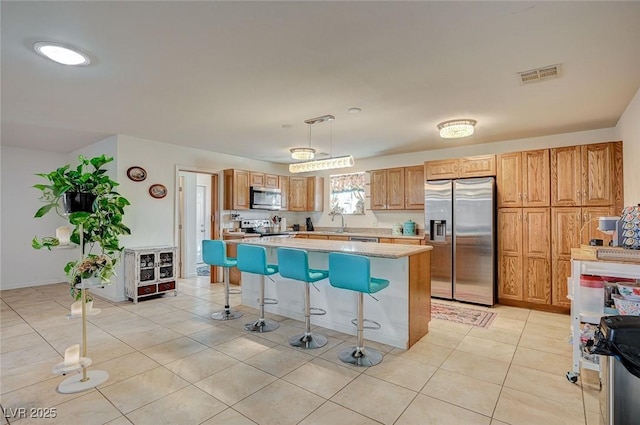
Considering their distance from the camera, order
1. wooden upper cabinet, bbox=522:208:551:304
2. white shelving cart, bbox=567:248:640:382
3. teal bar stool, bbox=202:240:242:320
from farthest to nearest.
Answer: wooden upper cabinet, bbox=522:208:551:304, teal bar stool, bbox=202:240:242:320, white shelving cart, bbox=567:248:640:382

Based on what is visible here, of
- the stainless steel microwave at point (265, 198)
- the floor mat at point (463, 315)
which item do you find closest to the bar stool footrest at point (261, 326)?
the floor mat at point (463, 315)

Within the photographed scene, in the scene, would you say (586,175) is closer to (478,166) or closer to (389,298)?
(478,166)

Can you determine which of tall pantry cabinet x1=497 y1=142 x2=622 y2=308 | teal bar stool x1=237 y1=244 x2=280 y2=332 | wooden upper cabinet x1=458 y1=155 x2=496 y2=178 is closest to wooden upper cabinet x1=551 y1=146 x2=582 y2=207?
tall pantry cabinet x1=497 y1=142 x2=622 y2=308

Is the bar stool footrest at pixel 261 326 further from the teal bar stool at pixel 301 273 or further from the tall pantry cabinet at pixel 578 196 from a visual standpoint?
the tall pantry cabinet at pixel 578 196

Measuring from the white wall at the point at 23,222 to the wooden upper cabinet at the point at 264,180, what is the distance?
3.28 metres

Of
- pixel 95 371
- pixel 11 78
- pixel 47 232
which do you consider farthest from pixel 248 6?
pixel 47 232

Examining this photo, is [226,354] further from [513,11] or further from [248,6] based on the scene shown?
[513,11]

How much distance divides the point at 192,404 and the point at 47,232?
239 inches

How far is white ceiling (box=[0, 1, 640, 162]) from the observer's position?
6.15 ft

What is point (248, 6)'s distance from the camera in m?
1.79

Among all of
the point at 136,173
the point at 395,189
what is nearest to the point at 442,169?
the point at 395,189

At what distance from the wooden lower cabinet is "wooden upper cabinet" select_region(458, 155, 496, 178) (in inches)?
24.4

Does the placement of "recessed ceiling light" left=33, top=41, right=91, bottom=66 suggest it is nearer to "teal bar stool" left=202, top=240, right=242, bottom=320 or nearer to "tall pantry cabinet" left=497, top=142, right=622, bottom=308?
"teal bar stool" left=202, top=240, right=242, bottom=320

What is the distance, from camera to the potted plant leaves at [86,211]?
231cm
